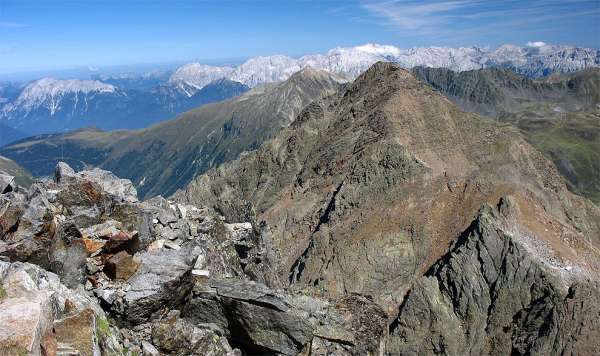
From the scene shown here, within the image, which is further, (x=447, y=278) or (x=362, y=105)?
(x=362, y=105)

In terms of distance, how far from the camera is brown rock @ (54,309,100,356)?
13711 millimetres

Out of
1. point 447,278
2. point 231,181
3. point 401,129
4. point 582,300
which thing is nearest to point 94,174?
point 447,278

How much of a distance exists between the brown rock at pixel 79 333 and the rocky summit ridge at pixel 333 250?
40 mm

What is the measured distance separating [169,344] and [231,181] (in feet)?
373

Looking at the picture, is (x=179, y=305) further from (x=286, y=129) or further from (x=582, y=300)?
(x=286, y=129)

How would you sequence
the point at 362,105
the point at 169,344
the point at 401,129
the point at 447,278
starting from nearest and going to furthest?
1. the point at 169,344
2. the point at 447,278
3. the point at 401,129
4. the point at 362,105

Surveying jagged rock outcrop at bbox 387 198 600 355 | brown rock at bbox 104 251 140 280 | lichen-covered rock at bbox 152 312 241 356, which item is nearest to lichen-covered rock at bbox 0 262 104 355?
lichen-covered rock at bbox 152 312 241 356

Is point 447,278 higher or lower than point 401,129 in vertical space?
lower

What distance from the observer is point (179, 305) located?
19359 mm

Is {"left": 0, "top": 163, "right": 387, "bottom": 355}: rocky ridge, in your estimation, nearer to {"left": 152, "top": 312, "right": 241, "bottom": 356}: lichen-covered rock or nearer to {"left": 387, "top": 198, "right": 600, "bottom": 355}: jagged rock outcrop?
{"left": 152, "top": 312, "right": 241, "bottom": 356}: lichen-covered rock

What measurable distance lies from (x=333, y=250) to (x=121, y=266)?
6658cm

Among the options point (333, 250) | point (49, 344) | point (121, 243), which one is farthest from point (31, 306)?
point (333, 250)

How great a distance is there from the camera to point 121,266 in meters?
19.9

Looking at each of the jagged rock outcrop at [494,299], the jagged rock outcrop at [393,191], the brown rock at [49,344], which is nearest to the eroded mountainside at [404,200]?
the jagged rock outcrop at [393,191]
